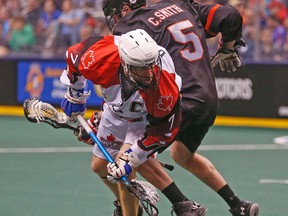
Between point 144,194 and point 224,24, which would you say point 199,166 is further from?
point 224,24

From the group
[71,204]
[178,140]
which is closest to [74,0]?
[71,204]

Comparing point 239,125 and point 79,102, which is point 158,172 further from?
point 239,125

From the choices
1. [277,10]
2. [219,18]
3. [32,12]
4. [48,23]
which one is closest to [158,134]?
[219,18]

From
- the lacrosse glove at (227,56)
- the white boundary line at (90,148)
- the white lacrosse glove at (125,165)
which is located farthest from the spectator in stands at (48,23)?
the white lacrosse glove at (125,165)

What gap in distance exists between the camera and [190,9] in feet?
23.3

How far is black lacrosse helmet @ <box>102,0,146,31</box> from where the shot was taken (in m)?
6.84

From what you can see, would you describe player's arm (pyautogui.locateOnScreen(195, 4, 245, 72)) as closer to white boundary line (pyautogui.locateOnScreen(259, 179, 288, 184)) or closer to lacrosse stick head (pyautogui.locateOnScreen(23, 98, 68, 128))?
lacrosse stick head (pyautogui.locateOnScreen(23, 98, 68, 128))

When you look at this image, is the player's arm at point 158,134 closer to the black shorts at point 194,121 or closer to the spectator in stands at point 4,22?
the black shorts at point 194,121

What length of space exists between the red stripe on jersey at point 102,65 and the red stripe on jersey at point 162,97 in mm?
242

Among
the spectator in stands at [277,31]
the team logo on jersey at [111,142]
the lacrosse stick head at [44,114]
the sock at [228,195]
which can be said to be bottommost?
the spectator in stands at [277,31]

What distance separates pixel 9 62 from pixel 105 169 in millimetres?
8460

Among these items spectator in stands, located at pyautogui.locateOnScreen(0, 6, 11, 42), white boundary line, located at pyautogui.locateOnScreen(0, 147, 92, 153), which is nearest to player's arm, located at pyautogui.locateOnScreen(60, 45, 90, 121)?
white boundary line, located at pyautogui.locateOnScreen(0, 147, 92, 153)

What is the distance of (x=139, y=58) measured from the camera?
5848mm

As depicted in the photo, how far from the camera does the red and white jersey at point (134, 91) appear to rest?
5992mm
